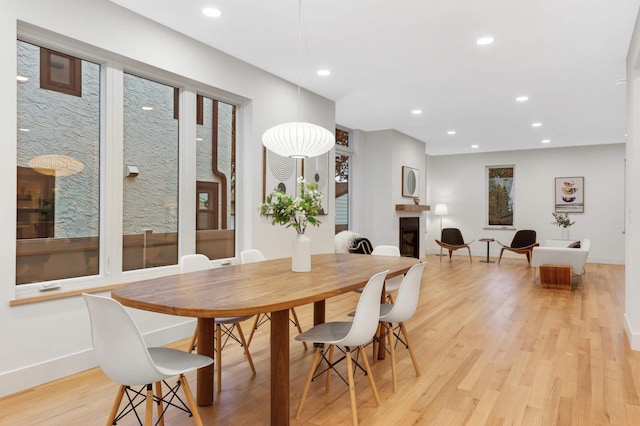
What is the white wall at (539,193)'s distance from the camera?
9328 mm

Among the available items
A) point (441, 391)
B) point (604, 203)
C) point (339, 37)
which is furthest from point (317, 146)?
point (604, 203)

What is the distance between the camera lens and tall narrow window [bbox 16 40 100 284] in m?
2.82

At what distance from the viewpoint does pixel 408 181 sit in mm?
8633

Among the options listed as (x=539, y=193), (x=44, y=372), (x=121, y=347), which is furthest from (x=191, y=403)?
(x=539, y=193)

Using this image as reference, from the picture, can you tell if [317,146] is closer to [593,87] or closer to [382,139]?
[593,87]

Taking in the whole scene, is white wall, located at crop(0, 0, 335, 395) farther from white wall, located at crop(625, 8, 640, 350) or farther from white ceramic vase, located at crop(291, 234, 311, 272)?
white wall, located at crop(625, 8, 640, 350)

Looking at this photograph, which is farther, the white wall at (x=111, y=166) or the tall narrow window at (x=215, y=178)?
the tall narrow window at (x=215, y=178)

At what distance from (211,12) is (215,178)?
1.57m

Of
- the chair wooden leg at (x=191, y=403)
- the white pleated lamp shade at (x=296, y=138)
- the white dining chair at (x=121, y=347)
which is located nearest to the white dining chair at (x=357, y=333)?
the chair wooden leg at (x=191, y=403)

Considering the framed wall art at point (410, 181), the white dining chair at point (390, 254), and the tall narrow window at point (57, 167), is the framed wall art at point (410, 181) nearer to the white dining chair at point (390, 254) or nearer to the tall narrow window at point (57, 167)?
the white dining chair at point (390, 254)

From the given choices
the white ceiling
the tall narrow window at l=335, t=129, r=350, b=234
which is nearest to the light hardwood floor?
the white ceiling

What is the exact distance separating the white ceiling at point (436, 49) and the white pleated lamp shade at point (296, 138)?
35.9 inches

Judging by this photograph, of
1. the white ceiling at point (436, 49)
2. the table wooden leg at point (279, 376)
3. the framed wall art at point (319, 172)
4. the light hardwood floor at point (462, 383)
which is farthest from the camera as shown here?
the framed wall art at point (319, 172)

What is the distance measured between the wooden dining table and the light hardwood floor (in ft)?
0.92
